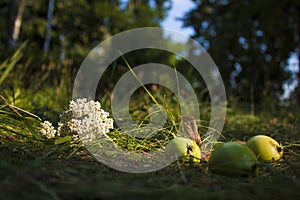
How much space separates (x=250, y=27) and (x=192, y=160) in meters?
5.31

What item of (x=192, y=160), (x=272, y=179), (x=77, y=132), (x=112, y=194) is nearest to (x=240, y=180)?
(x=272, y=179)

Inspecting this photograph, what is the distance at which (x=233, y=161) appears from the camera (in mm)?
851

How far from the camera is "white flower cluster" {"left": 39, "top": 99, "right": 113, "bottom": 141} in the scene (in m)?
1.06

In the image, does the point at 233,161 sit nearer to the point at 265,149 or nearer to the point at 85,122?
the point at 265,149

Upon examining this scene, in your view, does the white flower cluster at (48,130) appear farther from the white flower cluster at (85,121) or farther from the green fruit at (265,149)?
the green fruit at (265,149)

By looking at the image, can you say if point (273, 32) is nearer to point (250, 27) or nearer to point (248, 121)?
point (250, 27)

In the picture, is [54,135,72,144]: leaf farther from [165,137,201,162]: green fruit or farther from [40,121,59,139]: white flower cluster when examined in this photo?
[165,137,201,162]: green fruit

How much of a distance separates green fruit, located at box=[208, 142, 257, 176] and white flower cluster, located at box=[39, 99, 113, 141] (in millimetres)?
391

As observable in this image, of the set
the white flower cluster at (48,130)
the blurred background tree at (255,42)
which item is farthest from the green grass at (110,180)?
the blurred background tree at (255,42)

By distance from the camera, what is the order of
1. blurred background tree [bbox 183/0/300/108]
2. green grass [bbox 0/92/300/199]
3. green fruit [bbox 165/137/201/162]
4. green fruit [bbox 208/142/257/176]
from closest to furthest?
green grass [bbox 0/92/300/199]
green fruit [bbox 208/142/257/176]
green fruit [bbox 165/137/201/162]
blurred background tree [bbox 183/0/300/108]

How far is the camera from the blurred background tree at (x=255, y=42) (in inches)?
202

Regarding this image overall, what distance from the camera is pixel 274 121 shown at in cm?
221

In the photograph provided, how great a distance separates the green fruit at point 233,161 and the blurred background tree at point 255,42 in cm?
381

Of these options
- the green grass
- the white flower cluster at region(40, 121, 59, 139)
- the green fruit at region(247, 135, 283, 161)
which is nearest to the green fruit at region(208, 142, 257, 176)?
the green grass
